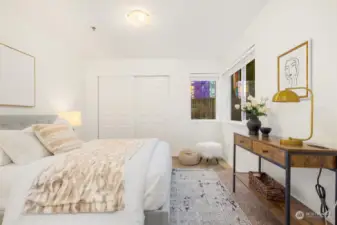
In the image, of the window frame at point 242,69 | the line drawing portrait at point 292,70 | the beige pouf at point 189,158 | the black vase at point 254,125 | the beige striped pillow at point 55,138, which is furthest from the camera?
the beige pouf at point 189,158

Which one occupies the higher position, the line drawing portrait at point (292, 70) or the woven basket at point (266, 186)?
the line drawing portrait at point (292, 70)

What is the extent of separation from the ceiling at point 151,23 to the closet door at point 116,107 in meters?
0.90

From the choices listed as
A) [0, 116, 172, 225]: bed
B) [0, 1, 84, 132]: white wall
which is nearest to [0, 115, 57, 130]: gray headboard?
[0, 1, 84, 132]: white wall

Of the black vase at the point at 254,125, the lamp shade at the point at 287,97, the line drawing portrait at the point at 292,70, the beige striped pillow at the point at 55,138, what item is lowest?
the beige striped pillow at the point at 55,138

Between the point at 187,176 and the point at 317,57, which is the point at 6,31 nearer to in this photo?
the point at 187,176

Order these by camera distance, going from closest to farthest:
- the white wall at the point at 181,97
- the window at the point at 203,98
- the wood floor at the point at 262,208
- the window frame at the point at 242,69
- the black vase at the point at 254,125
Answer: the wood floor at the point at 262,208, the black vase at the point at 254,125, the window frame at the point at 242,69, the white wall at the point at 181,97, the window at the point at 203,98

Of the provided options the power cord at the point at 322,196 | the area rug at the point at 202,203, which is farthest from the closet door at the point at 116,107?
the power cord at the point at 322,196

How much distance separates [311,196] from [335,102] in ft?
2.89

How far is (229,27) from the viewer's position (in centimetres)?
312

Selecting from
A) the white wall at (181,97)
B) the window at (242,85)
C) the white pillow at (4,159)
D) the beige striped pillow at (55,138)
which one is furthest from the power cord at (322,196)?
the white wall at (181,97)

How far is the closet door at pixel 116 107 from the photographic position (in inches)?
195

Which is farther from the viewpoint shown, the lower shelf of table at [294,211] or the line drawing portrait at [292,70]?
the line drawing portrait at [292,70]

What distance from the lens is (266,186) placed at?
83.7 inches

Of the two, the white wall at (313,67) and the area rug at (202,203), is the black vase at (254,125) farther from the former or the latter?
the area rug at (202,203)
